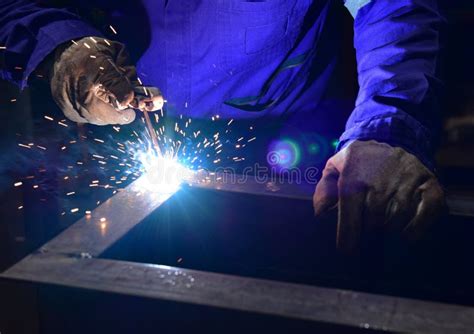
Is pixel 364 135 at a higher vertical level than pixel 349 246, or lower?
higher

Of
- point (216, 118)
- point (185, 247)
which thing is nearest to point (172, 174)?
point (185, 247)

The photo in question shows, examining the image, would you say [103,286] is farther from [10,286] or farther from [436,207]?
[436,207]

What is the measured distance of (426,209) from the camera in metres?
1.32

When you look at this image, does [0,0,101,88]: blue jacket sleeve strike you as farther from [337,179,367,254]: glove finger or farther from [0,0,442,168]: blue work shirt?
[337,179,367,254]: glove finger

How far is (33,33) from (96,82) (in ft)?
1.04

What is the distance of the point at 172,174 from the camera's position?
1.72m

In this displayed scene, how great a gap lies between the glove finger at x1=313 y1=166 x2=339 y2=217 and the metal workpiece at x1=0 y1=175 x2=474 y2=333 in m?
0.41

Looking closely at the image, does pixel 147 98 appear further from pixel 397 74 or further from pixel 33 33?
pixel 397 74

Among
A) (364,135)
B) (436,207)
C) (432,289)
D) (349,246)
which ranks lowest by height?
(432,289)

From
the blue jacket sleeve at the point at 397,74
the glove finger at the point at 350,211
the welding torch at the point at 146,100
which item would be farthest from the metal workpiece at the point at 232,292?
the welding torch at the point at 146,100

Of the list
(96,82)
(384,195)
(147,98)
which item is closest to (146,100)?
(147,98)

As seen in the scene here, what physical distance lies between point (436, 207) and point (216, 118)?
1.17 meters

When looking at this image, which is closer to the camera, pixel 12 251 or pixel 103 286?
pixel 103 286

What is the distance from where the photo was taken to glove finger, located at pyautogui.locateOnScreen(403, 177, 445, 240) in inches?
52.0
